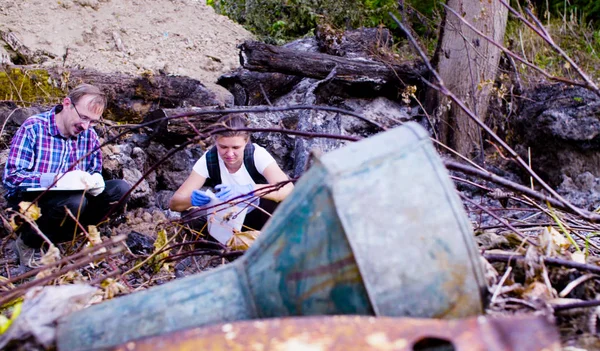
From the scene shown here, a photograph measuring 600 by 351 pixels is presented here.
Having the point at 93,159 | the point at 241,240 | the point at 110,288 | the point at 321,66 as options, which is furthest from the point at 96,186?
the point at 321,66

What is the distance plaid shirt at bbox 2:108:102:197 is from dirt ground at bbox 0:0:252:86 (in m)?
2.66

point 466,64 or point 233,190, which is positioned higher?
point 466,64

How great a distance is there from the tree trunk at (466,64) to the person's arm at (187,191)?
8.83 feet

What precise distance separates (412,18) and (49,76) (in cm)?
553

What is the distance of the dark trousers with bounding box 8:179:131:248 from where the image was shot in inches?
147

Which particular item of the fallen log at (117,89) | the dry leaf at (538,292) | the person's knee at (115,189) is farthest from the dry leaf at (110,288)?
the fallen log at (117,89)

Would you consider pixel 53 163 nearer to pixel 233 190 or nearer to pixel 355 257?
pixel 233 190

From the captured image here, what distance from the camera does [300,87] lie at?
20.3ft

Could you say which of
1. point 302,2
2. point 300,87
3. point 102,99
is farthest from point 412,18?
point 102,99

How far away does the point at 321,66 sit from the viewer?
5.73m

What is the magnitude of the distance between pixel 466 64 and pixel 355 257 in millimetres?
4777

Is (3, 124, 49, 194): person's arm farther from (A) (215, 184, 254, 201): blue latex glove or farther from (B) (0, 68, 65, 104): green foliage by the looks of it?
(B) (0, 68, 65, 104): green foliage

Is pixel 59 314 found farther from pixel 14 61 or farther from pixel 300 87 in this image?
pixel 14 61

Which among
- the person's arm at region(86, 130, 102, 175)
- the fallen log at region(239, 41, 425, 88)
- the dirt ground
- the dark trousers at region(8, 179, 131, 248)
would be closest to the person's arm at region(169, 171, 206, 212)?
the dark trousers at region(8, 179, 131, 248)
